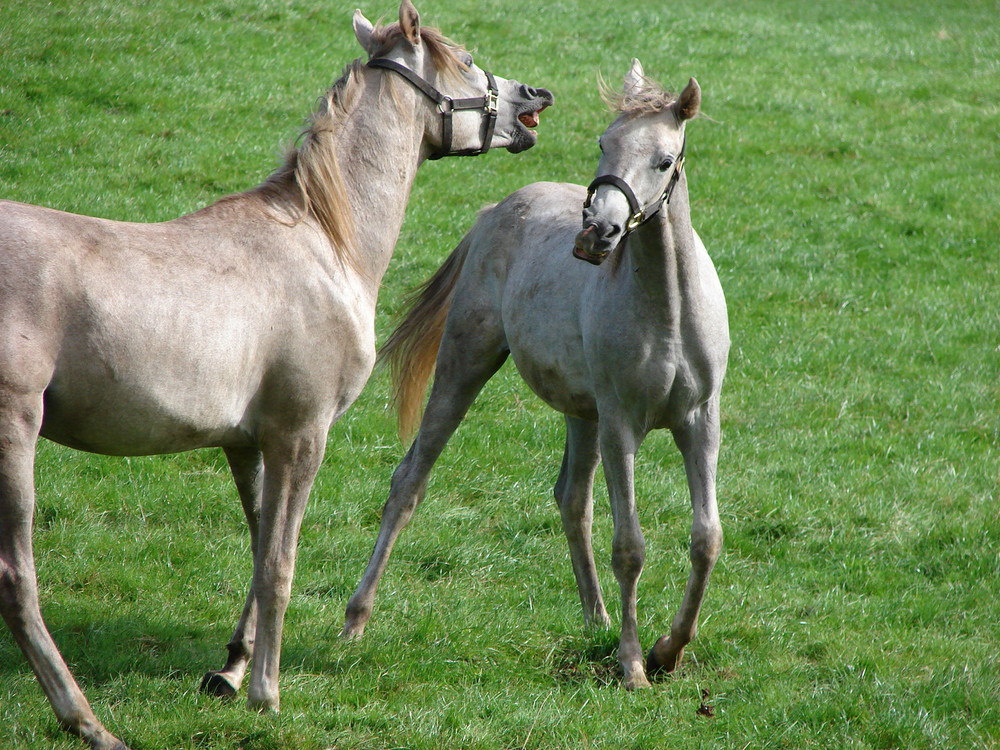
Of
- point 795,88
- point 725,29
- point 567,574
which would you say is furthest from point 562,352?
point 725,29

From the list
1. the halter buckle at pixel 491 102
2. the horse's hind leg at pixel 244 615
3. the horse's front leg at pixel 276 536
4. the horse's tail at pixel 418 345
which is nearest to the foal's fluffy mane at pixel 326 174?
the halter buckle at pixel 491 102

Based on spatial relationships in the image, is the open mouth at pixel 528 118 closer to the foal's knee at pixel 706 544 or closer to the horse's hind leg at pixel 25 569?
the foal's knee at pixel 706 544

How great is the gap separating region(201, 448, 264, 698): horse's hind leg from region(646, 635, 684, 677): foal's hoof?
1656 mm

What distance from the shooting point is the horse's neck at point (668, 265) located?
13.3 feet

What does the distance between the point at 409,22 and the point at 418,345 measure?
6.38 feet

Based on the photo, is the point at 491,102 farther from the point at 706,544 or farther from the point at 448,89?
the point at 706,544

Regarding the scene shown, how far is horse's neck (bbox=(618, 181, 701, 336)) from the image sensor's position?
13.3 feet

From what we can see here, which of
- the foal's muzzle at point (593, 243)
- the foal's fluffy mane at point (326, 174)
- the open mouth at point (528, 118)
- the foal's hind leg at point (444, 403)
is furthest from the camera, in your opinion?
the foal's hind leg at point (444, 403)

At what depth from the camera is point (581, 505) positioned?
4.98 metres

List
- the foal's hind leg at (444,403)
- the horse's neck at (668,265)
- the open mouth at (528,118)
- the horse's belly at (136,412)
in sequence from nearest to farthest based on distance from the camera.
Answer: the horse's belly at (136,412), the horse's neck at (668,265), the open mouth at (528,118), the foal's hind leg at (444,403)

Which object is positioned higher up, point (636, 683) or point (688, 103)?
point (688, 103)

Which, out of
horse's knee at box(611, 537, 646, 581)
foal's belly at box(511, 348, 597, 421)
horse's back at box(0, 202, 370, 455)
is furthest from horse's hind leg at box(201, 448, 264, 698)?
horse's knee at box(611, 537, 646, 581)

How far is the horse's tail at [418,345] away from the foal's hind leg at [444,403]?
0.91 feet

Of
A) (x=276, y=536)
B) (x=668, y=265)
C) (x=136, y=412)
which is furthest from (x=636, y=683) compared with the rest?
(x=136, y=412)
